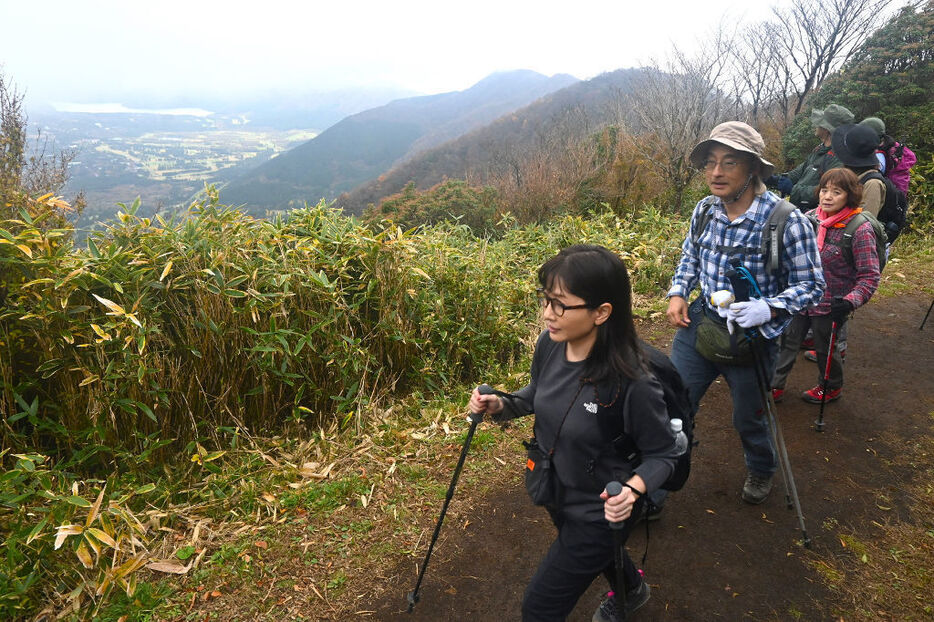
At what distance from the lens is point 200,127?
14162 cm

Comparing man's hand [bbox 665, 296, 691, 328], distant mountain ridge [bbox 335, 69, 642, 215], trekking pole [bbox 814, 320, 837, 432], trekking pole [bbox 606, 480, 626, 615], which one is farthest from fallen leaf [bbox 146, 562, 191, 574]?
distant mountain ridge [bbox 335, 69, 642, 215]

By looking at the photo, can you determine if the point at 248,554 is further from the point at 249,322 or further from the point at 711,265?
the point at 711,265

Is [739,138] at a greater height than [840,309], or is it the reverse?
[739,138]

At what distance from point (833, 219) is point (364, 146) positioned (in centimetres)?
9951

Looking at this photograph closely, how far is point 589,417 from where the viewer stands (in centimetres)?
167

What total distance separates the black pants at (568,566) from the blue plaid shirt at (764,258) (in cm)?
135

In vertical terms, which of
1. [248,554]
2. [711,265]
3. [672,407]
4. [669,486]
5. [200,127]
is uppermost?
[200,127]

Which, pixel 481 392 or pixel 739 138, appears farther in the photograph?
pixel 739 138

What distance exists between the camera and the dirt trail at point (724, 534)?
240cm

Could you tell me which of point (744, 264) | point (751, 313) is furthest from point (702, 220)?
point (751, 313)

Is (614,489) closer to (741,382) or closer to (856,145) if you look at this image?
(741,382)

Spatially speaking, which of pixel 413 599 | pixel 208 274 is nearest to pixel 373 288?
pixel 208 274

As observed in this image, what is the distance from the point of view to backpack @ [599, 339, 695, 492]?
5.49 feet

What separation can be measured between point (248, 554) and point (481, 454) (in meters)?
1.55
